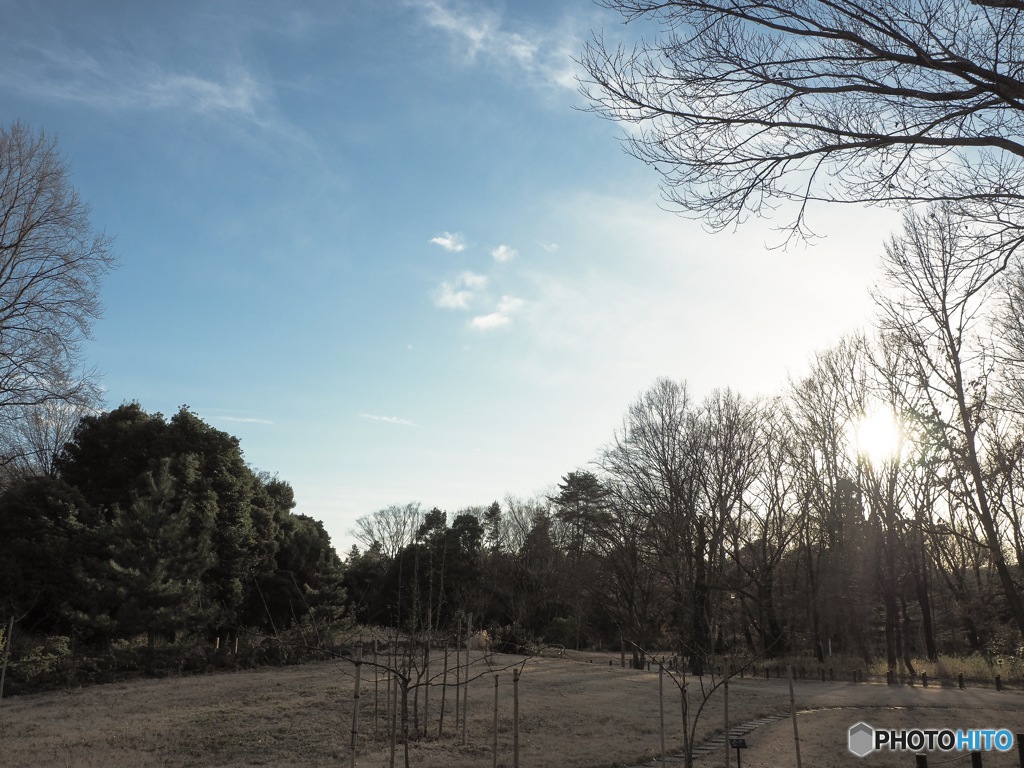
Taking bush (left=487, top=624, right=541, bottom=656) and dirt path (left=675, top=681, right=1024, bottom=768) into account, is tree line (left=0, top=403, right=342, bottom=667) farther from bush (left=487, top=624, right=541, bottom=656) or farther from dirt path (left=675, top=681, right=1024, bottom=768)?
dirt path (left=675, top=681, right=1024, bottom=768)

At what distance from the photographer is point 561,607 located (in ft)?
128

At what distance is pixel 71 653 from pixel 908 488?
1115 inches

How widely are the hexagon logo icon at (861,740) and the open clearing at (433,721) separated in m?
0.27

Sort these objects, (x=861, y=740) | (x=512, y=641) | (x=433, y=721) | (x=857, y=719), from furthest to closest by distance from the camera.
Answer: (x=512, y=641)
(x=857, y=719)
(x=433, y=721)
(x=861, y=740)

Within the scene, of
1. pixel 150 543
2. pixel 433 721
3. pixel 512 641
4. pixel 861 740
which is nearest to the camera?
pixel 861 740

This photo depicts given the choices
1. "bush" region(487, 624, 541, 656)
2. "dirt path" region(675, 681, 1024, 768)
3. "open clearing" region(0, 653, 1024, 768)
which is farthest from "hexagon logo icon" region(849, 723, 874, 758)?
"bush" region(487, 624, 541, 656)

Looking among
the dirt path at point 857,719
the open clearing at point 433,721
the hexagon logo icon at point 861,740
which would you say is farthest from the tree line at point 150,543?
the hexagon logo icon at point 861,740

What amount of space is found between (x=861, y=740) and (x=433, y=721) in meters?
7.84

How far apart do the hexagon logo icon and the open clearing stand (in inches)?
10.7

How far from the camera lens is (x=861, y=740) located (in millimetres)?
12383

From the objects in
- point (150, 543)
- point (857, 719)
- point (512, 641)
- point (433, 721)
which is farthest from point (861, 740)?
point (150, 543)

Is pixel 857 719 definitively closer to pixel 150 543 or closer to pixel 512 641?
pixel 512 641

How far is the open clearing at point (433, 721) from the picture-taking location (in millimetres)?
9977

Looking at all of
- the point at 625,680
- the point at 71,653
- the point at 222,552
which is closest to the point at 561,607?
the point at 625,680
